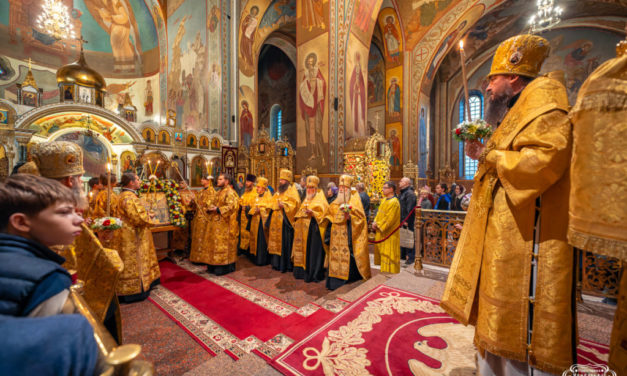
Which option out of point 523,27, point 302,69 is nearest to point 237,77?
point 302,69

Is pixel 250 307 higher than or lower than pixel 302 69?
lower

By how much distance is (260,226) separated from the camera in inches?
248

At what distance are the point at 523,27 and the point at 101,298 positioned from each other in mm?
22853

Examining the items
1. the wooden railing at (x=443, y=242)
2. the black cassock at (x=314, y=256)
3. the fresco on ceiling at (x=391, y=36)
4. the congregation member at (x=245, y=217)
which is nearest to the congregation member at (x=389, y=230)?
the wooden railing at (x=443, y=242)

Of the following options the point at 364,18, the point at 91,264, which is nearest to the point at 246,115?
the point at 364,18

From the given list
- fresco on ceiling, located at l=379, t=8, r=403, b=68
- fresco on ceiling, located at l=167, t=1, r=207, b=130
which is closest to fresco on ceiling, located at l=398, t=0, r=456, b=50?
fresco on ceiling, located at l=379, t=8, r=403, b=68

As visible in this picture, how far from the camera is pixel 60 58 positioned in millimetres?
12820

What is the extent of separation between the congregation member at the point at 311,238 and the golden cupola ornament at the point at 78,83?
11327mm

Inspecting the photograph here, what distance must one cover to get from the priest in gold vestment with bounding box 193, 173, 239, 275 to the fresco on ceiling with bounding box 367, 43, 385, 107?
1446 centimetres

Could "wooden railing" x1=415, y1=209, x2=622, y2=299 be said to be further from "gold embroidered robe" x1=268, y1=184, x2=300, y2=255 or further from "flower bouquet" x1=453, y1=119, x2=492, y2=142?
"gold embroidered robe" x1=268, y1=184, x2=300, y2=255

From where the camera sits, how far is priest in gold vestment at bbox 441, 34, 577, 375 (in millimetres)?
1364

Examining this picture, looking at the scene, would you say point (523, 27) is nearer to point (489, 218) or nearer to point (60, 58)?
point (489, 218)

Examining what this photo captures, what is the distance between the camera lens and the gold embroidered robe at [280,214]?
5695mm

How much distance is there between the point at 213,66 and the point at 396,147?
37.3ft
